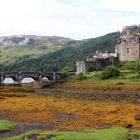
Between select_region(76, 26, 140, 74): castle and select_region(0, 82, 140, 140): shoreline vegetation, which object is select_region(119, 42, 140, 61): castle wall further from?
select_region(0, 82, 140, 140): shoreline vegetation

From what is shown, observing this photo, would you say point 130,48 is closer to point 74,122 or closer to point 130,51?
point 130,51

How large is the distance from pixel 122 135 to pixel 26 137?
890cm

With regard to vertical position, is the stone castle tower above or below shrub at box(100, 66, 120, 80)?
above

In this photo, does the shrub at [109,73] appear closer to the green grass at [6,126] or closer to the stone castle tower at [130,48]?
the stone castle tower at [130,48]

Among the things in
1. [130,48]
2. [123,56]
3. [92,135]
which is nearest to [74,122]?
[92,135]

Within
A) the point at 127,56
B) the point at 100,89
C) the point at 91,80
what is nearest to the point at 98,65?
the point at 127,56

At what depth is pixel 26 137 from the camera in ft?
131

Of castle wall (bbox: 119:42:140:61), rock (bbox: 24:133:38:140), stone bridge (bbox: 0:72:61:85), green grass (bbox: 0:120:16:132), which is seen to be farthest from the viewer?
castle wall (bbox: 119:42:140:61)

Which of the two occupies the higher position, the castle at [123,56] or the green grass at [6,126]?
the castle at [123,56]

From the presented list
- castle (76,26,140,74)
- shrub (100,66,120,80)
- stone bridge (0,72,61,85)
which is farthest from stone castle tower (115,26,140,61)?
shrub (100,66,120,80)

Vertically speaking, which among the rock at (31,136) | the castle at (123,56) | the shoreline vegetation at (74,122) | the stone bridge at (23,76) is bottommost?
the shoreline vegetation at (74,122)

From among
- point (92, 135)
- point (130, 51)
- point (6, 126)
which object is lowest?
point (92, 135)

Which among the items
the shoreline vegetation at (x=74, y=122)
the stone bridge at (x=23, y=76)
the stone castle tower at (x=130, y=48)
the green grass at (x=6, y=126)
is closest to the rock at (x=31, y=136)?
the shoreline vegetation at (x=74, y=122)

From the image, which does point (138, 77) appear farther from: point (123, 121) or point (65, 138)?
point (65, 138)
